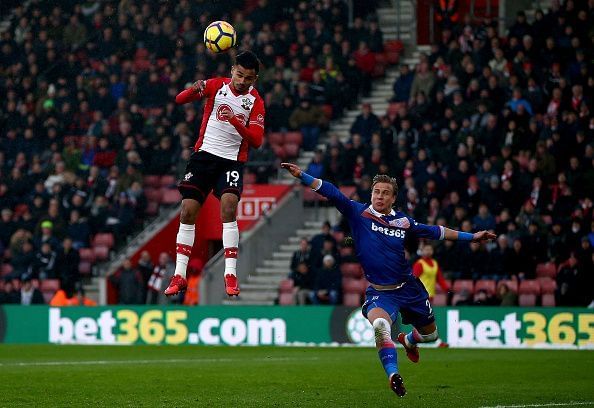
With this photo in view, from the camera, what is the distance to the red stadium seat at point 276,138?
94.7ft

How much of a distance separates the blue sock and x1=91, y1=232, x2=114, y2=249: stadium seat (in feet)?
54.8

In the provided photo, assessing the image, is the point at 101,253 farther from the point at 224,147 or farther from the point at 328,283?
the point at 224,147

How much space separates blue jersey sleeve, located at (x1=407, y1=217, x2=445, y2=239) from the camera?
1264 cm

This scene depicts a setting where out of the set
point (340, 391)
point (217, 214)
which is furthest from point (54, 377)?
point (217, 214)

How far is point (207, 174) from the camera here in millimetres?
13109

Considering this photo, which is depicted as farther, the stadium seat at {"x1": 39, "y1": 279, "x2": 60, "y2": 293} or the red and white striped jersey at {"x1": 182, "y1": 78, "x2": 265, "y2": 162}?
the stadium seat at {"x1": 39, "y1": 279, "x2": 60, "y2": 293}

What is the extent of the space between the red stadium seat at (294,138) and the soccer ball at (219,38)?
1615cm

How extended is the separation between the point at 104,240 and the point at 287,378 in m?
13.5

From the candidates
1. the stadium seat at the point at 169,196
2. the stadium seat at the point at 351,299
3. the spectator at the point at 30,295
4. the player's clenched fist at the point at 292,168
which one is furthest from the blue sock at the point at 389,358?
the stadium seat at the point at 169,196

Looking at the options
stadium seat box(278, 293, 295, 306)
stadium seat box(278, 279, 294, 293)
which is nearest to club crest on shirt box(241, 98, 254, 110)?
stadium seat box(278, 293, 295, 306)

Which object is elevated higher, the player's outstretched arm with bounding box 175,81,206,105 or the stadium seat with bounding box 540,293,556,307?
the player's outstretched arm with bounding box 175,81,206,105

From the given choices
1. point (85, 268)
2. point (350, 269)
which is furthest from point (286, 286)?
point (85, 268)

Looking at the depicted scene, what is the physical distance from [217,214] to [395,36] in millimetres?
6773

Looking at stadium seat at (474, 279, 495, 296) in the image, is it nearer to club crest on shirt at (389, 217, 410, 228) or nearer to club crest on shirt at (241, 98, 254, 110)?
club crest on shirt at (389, 217, 410, 228)
